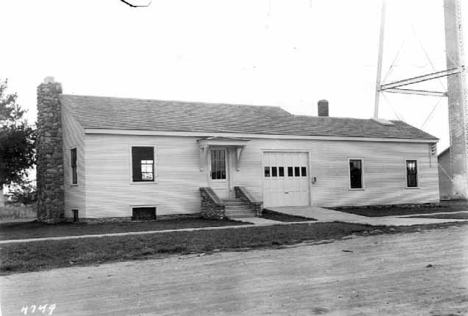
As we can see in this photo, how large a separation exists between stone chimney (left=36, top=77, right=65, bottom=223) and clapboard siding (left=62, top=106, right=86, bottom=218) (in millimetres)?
378

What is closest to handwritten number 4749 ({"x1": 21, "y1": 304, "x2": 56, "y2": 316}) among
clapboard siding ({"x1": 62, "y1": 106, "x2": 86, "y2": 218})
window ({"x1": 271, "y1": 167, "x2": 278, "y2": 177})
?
clapboard siding ({"x1": 62, "y1": 106, "x2": 86, "y2": 218})

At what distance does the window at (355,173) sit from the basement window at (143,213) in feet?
31.3

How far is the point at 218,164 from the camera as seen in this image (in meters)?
23.0

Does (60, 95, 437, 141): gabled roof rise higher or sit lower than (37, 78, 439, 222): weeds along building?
higher

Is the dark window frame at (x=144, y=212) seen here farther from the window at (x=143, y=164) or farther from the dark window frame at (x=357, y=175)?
the dark window frame at (x=357, y=175)

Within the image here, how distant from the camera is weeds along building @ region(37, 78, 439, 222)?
20.9 metres

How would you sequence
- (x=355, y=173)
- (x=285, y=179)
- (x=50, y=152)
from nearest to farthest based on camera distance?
1. (x=50, y=152)
2. (x=285, y=179)
3. (x=355, y=173)

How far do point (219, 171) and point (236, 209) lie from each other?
208 centimetres

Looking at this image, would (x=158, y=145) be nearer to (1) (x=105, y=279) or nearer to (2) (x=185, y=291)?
(1) (x=105, y=279)

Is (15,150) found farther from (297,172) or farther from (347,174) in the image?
(347,174)

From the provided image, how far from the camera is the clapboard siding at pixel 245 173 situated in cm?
2062

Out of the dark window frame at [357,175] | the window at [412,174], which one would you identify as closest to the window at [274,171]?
the dark window frame at [357,175]

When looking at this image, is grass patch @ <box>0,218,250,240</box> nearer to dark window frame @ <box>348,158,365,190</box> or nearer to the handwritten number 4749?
dark window frame @ <box>348,158,365,190</box>

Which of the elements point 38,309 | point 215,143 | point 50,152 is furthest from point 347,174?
point 38,309
